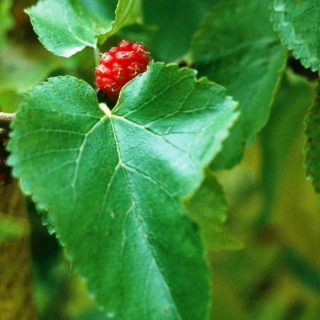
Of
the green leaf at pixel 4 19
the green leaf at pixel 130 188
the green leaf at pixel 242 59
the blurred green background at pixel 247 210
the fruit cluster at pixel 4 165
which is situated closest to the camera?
the green leaf at pixel 130 188

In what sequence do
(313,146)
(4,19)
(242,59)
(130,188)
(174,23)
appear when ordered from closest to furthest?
(130,188), (313,146), (242,59), (4,19), (174,23)

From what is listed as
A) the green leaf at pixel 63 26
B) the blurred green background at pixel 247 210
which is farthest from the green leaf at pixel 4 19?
the green leaf at pixel 63 26

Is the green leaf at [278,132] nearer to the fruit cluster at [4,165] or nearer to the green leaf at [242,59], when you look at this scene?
the green leaf at [242,59]

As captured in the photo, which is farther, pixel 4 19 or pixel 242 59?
pixel 4 19

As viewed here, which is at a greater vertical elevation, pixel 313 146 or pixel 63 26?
pixel 63 26

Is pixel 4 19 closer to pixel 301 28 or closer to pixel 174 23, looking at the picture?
pixel 174 23

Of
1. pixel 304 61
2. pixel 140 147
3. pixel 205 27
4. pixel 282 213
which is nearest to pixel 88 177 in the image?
pixel 140 147

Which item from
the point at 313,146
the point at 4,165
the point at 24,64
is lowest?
the point at 313,146

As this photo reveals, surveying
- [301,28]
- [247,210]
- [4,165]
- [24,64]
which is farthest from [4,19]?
[247,210]
